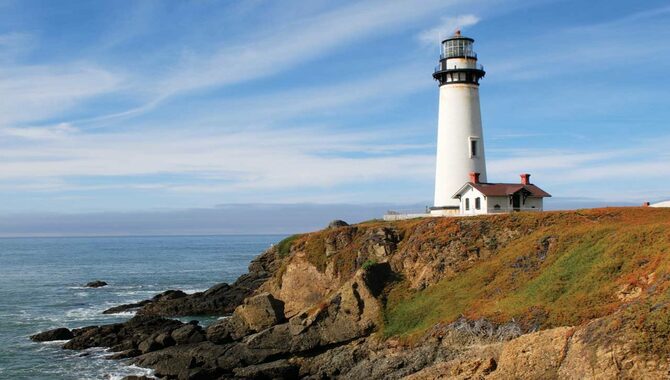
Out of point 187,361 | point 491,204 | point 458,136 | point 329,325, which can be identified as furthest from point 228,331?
point 458,136

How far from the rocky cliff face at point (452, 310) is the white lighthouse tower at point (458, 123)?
6.90 meters

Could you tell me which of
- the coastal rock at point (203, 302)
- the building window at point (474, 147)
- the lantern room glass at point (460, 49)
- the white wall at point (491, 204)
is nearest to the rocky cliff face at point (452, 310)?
the white wall at point (491, 204)

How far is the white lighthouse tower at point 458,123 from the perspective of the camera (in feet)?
167

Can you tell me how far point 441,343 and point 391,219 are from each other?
21.3 m

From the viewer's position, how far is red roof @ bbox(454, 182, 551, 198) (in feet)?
156

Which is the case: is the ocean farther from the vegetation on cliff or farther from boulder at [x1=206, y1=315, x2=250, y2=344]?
the vegetation on cliff

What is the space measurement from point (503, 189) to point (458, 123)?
6.42m

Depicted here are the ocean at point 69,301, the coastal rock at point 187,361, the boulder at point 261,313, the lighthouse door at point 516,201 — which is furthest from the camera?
the lighthouse door at point 516,201

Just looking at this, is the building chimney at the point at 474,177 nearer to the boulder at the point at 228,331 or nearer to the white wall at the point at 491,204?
the white wall at the point at 491,204

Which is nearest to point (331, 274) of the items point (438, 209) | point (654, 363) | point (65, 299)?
point (438, 209)

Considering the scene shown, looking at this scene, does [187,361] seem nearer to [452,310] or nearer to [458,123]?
[452,310]

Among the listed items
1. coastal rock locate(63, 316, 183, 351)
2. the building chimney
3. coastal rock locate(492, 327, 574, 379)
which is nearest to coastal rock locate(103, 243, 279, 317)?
coastal rock locate(63, 316, 183, 351)

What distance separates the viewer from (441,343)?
103ft

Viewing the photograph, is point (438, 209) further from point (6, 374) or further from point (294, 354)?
point (6, 374)
